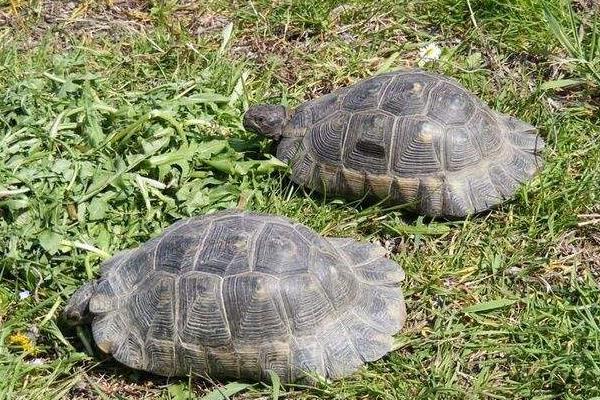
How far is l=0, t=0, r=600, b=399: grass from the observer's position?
13.7ft

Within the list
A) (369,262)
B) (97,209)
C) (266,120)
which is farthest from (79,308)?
(266,120)

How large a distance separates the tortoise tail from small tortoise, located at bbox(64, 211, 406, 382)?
6 centimetres

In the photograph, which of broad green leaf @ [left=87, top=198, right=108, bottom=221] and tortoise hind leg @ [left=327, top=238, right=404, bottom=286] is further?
broad green leaf @ [left=87, top=198, right=108, bottom=221]

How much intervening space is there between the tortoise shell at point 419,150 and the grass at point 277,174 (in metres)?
0.13

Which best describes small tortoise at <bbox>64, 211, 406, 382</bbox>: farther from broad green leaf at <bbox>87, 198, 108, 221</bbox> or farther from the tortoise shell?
the tortoise shell

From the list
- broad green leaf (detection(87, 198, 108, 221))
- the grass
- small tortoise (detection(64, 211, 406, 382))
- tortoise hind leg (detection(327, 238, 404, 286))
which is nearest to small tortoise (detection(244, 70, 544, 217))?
the grass

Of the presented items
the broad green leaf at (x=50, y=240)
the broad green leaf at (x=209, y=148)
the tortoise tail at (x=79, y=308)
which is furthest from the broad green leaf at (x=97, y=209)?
the broad green leaf at (x=209, y=148)

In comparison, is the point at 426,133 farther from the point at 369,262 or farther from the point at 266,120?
the point at 266,120

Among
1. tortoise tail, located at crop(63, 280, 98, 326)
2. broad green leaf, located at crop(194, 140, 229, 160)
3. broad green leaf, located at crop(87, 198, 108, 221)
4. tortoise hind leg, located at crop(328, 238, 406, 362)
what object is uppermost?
broad green leaf, located at crop(87, 198, 108, 221)

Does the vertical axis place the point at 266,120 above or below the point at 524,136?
above

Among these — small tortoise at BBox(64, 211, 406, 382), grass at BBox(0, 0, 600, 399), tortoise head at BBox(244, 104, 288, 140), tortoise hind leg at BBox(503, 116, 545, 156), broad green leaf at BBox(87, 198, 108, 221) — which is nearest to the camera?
small tortoise at BBox(64, 211, 406, 382)

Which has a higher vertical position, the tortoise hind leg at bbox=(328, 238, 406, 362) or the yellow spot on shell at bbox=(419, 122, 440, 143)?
the yellow spot on shell at bbox=(419, 122, 440, 143)

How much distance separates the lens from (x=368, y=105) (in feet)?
16.1

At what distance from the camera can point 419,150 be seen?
480cm
